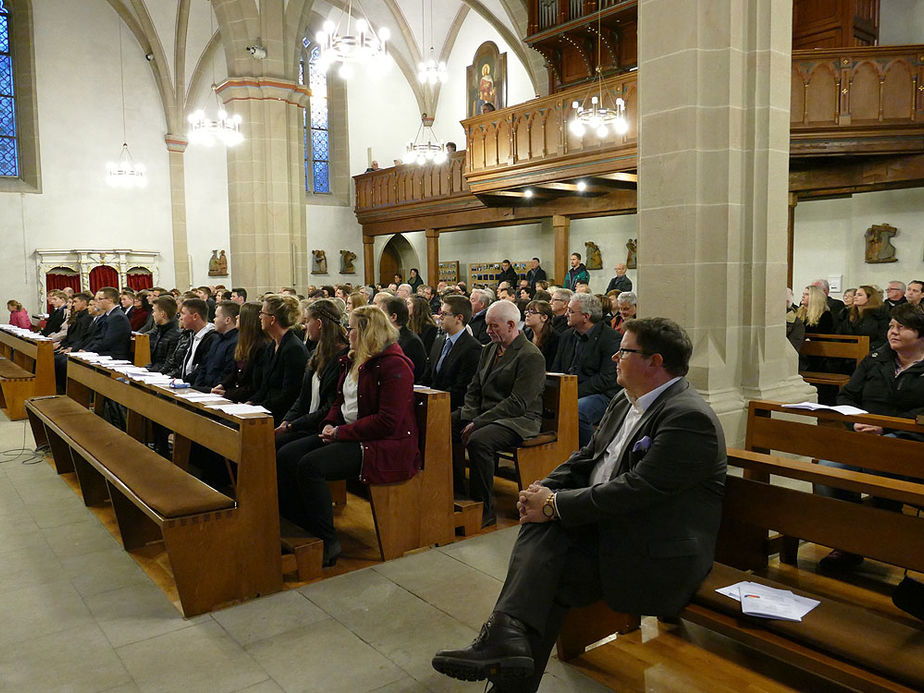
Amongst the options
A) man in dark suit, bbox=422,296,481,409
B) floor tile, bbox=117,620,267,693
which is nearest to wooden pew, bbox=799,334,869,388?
man in dark suit, bbox=422,296,481,409

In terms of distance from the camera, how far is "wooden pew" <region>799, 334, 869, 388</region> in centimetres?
690

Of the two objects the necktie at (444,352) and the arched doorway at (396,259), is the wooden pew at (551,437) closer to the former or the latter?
the necktie at (444,352)

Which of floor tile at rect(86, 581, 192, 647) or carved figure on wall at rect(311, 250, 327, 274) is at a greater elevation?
carved figure on wall at rect(311, 250, 327, 274)

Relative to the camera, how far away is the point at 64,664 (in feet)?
9.39

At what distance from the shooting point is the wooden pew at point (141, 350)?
8.31 metres

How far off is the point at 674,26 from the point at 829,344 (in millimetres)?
3716

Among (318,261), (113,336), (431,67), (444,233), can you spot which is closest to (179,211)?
(318,261)

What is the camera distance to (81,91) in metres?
17.6

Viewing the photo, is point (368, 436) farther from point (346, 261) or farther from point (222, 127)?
point (346, 261)

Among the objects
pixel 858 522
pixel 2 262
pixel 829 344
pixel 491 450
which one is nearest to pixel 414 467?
pixel 491 450

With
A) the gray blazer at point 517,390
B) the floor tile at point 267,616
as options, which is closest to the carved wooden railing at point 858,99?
the gray blazer at point 517,390

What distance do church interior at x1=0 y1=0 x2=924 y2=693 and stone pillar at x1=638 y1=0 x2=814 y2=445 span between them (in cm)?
2

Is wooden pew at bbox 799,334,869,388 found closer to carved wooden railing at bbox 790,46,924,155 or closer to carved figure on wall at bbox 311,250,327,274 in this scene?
carved wooden railing at bbox 790,46,924,155

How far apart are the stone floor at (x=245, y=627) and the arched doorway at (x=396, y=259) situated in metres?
17.4
